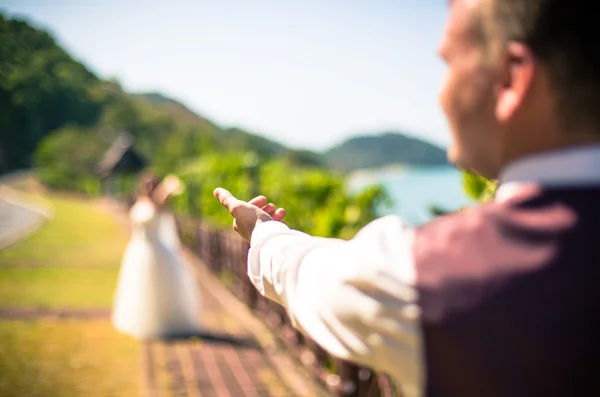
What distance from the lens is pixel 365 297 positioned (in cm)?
86

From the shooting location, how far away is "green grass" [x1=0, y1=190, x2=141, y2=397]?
18.1 ft

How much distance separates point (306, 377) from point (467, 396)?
5.43 m

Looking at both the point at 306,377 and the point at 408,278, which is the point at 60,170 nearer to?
the point at 306,377

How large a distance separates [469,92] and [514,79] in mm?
71

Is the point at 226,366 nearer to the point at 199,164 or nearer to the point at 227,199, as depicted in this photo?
the point at 227,199

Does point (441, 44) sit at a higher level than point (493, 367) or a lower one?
higher

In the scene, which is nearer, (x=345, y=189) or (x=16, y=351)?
(x=16, y=351)

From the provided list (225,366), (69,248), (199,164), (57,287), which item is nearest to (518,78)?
(225,366)

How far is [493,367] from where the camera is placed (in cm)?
78

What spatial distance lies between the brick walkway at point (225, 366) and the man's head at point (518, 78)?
4.93 meters

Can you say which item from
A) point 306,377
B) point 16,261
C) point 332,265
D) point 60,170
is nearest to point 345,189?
point 306,377

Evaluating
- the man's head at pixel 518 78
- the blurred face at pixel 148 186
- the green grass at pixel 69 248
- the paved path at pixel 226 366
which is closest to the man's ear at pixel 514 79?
the man's head at pixel 518 78

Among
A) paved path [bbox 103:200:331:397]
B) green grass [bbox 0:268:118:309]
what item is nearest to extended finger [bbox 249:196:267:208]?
paved path [bbox 103:200:331:397]

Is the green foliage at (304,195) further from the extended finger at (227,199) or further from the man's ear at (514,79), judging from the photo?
the man's ear at (514,79)
